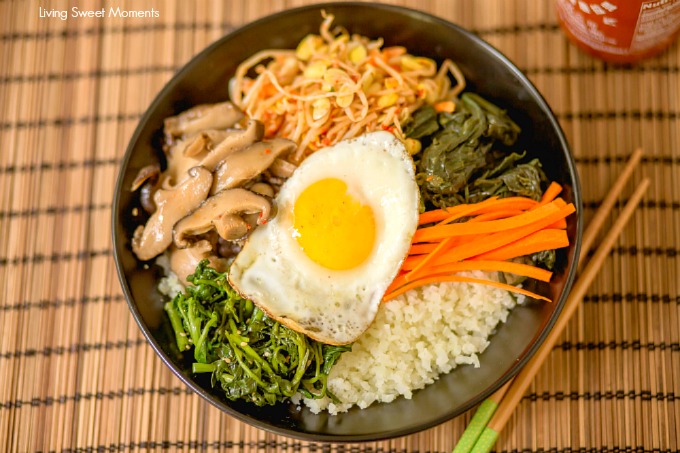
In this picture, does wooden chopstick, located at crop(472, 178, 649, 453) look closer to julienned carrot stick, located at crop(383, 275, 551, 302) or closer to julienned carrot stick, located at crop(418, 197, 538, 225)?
julienned carrot stick, located at crop(383, 275, 551, 302)

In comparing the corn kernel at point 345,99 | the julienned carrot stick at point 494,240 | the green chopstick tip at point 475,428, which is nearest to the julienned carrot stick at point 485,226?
the julienned carrot stick at point 494,240

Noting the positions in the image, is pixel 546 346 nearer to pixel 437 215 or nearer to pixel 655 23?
pixel 437 215

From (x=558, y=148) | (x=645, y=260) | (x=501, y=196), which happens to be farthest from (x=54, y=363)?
(x=645, y=260)

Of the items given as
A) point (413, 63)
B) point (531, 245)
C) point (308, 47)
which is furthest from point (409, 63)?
point (531, 245)

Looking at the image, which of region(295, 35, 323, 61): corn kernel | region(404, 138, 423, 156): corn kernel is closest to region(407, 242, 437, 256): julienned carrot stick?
region(404, 138, 423, 156): corn kernel

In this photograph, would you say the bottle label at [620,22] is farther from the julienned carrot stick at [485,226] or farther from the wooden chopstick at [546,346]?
the julienned carrot stick at [485,226]

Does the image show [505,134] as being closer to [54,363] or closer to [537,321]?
[537,321]
